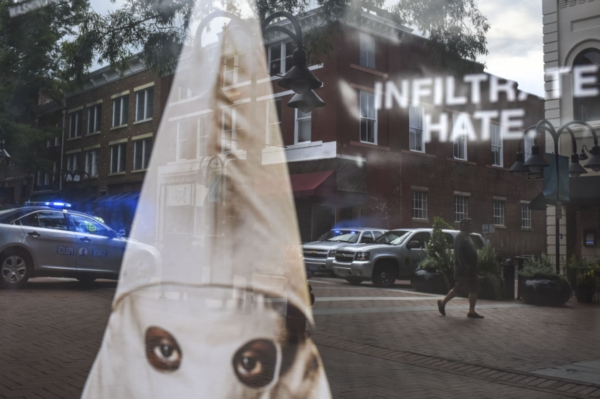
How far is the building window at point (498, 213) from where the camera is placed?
33969 mm

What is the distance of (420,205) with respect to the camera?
29438mm

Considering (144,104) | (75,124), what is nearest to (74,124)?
(75,124)

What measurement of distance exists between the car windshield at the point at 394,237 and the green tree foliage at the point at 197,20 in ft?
18.6

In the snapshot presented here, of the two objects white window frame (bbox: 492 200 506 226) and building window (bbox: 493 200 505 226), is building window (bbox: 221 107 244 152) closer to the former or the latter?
white window frame (bbox: 492 200 506 226)

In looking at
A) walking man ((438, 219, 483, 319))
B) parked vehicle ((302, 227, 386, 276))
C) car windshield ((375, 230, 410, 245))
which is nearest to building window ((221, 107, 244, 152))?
parked vehicle ((302, 227, 386, 276))

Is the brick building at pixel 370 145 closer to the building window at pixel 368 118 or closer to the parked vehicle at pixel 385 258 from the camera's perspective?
the building window at pixel 368 118

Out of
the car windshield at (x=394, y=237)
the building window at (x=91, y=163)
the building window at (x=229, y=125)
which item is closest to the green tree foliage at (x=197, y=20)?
the car windshield at (x=394, y=237)

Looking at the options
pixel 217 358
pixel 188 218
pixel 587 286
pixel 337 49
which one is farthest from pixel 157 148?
pixel 217 358

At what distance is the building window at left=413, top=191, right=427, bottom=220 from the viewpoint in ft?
95.8

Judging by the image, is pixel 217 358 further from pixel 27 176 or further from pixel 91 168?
pixel 27 176

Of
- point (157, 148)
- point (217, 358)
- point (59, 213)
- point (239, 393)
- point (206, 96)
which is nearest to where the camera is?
point (239, 393)

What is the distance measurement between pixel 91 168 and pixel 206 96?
13.4m

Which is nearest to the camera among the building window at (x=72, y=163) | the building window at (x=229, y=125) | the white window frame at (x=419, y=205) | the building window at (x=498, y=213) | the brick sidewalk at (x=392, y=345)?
the brick sidewalk at (x=392, y=345)

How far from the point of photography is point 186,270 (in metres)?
14.2
